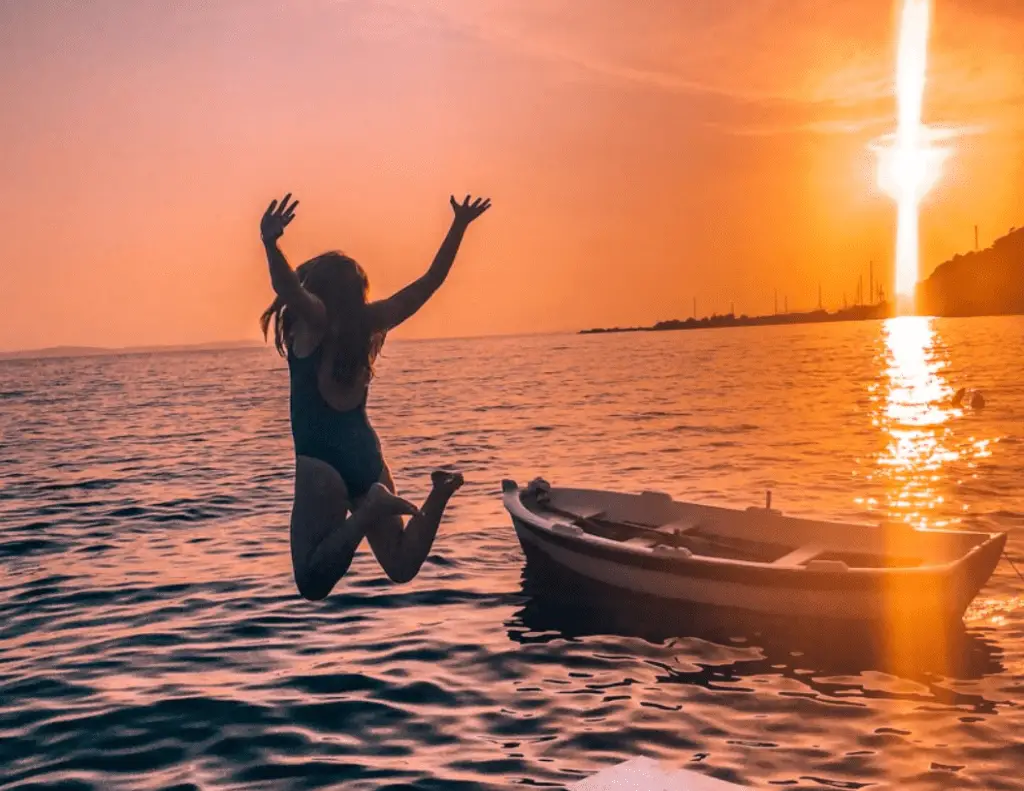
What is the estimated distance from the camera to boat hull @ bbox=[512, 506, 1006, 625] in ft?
44.3

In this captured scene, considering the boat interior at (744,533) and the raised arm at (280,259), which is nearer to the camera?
the raised arm at (280,259)

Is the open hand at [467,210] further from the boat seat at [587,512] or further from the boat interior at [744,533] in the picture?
the boat seat at [587,512]

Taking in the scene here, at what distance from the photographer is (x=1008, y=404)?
56.8 metres

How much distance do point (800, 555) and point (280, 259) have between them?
11612 millimetres

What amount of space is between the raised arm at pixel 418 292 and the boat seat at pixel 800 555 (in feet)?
31.4

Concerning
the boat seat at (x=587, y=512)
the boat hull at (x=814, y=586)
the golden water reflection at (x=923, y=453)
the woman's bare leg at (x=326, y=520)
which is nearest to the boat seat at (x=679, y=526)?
the boat seat at (x=587, y=512)

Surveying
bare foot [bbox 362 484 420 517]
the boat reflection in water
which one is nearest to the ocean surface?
the boat reflection in water

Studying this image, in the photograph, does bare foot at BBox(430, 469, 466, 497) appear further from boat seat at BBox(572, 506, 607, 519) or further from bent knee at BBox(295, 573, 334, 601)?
boat seat at BBox(572, 506, 607, 519)

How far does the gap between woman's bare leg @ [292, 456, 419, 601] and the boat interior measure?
31.2ft

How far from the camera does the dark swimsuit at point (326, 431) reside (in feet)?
19.6

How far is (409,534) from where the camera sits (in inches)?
246

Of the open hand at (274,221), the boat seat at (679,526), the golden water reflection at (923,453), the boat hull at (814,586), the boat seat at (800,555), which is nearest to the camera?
the open hand at (274,221)

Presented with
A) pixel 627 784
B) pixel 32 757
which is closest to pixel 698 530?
pixel 32 757

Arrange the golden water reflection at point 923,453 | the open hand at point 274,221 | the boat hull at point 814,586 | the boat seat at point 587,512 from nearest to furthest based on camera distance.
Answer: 1. the open hand at point 274,221
2. the boat hull at point 814,586
3. the boat seat at point 587,512
4. the golden water reflection at point 923,453
